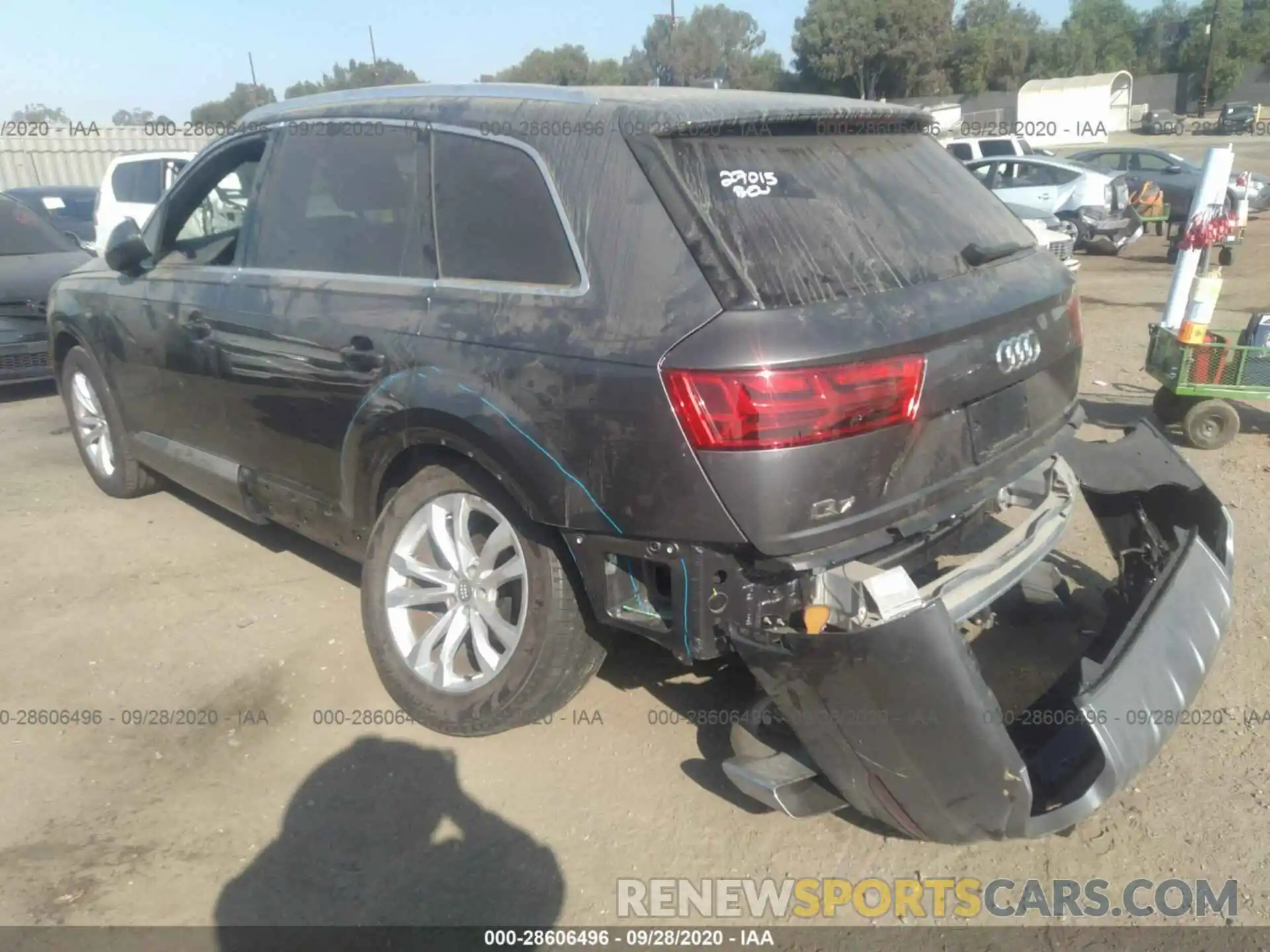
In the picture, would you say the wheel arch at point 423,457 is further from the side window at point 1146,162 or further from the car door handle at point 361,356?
the side window at point 1146,162

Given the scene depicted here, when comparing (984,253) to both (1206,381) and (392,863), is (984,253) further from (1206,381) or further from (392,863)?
(1206,381)

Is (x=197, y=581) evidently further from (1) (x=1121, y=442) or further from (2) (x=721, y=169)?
(1) (x=1121, y=442)

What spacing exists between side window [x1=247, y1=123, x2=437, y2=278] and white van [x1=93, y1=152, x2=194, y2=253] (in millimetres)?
8943

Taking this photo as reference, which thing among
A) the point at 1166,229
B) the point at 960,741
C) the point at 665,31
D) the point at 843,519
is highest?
the point at 665,31

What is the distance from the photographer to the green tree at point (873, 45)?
A: 57.1 m

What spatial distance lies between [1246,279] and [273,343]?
12715mm

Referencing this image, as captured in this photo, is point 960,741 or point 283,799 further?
point 283,799

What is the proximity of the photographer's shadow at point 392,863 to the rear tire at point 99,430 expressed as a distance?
2756mm

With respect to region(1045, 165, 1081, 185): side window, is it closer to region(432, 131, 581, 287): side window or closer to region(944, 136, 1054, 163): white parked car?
region(944, 136, 1054, 163): white parked car

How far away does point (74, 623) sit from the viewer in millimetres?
4156

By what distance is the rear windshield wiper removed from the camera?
2926 millimetres

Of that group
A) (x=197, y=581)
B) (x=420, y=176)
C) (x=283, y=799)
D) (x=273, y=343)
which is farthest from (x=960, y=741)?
(x=197, y=581)

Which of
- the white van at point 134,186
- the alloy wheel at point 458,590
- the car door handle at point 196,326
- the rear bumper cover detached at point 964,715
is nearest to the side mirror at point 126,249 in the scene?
the car door handle at point 196,326

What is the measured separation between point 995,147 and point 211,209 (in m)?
17.1
